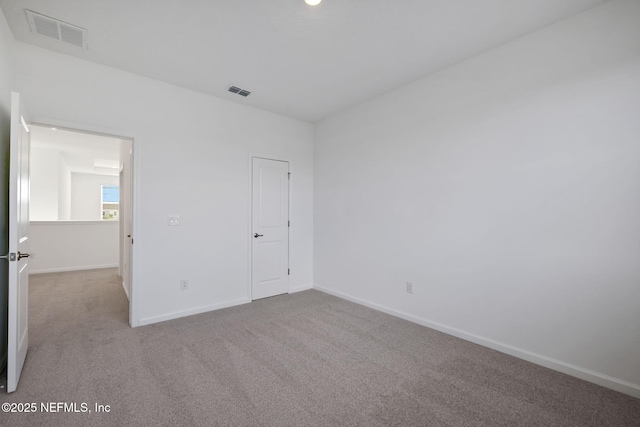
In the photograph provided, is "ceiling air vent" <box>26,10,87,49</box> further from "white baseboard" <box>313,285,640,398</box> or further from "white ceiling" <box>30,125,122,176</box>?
"white baseboard" <box>313,285,640,398</box>

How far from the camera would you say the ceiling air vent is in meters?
2.27

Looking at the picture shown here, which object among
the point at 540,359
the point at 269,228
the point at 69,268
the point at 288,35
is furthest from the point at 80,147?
the point at 540,359

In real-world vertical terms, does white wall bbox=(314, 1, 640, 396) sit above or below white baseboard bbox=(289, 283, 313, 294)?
above

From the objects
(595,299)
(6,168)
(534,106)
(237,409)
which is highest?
(534,106)

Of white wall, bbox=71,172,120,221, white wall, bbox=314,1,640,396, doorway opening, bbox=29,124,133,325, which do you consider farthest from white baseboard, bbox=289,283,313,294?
white wall, bbox=71,172,120,221

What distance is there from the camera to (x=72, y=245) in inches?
247

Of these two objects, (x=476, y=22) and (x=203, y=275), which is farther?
(x=203, y=275)

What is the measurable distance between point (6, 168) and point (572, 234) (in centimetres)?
464

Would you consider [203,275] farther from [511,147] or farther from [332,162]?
[511,147]

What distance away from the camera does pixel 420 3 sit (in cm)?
210

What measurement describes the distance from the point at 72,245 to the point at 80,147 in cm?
221

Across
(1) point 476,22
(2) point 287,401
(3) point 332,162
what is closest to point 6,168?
(2) point 287,401

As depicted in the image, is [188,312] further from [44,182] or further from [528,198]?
[44,182]

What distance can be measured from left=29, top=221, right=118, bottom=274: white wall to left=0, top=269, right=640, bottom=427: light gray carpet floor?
354 centimetres
